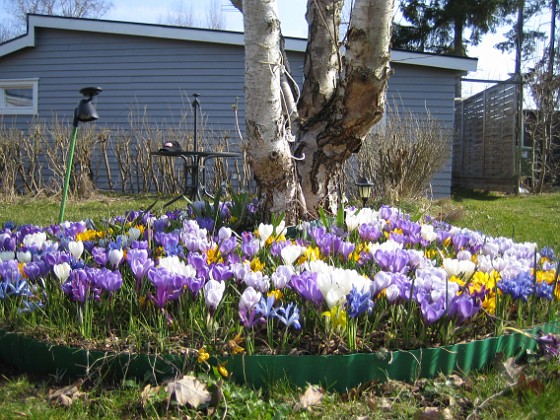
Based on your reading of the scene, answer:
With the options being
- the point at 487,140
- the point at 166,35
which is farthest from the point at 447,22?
the point at 166,35

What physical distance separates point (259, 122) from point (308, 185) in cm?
82

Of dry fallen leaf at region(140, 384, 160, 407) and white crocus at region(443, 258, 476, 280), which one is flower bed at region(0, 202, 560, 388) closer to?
white crocus at region(443, 258, 476, 280)

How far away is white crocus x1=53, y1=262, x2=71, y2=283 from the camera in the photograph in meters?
2.31

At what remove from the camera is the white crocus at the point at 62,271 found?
2.31 meters

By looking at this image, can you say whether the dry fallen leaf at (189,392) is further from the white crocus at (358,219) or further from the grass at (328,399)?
the white crocus at (358,219)

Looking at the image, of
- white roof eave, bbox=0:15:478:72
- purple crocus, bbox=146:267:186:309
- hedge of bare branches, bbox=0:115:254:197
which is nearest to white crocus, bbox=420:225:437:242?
purple crocus, bbox=146:267:186:309

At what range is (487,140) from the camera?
14.7 m

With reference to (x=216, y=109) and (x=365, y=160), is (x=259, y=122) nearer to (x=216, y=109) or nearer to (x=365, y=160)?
(x=365, y=160)

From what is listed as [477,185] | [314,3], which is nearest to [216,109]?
[477,185]

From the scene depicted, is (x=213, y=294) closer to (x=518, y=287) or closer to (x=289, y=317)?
(x=289, y=317)

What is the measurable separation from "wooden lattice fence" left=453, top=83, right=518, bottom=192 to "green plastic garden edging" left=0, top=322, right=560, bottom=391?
11963 mm

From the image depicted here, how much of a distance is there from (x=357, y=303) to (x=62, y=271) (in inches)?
48.2

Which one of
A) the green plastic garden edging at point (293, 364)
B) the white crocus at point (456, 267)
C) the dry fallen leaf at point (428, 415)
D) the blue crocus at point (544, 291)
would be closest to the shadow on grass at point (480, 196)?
the white crocus at point (456, 267)

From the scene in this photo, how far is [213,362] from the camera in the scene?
196cm
